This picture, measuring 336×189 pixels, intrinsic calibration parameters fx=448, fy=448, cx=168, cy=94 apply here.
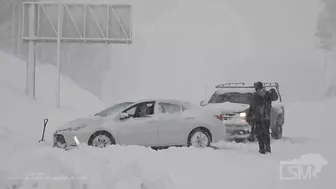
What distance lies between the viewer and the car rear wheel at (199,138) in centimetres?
532

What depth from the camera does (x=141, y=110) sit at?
17.5ft

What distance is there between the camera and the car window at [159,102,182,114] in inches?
212

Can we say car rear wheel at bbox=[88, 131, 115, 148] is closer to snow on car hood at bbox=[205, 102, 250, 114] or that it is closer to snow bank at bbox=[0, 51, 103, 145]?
snow bank at bbox=[0, 51, 103, 145]

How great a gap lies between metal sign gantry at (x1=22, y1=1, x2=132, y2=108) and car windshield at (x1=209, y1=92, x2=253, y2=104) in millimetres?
1307

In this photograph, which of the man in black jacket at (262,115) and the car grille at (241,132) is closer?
the man in black jacket at (262,115)

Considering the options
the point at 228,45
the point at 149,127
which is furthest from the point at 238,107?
the point at 149,127

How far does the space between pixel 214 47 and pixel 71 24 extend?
185cm

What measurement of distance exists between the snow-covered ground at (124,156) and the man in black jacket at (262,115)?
165 mm

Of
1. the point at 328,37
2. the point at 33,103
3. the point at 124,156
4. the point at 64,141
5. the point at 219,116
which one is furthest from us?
the point at 328,37

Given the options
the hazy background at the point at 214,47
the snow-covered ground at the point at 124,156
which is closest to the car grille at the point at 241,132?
the snow-covered ground at the point at 124,156

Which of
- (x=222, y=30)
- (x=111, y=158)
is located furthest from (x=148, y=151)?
(x=222, y=30)

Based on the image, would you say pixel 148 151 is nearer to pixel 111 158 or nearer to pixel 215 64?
pixel 111 158

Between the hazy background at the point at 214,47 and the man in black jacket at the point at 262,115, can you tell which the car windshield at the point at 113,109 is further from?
the man in black jacket at the point at 262,115

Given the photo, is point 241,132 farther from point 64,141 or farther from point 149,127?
point 64,141
